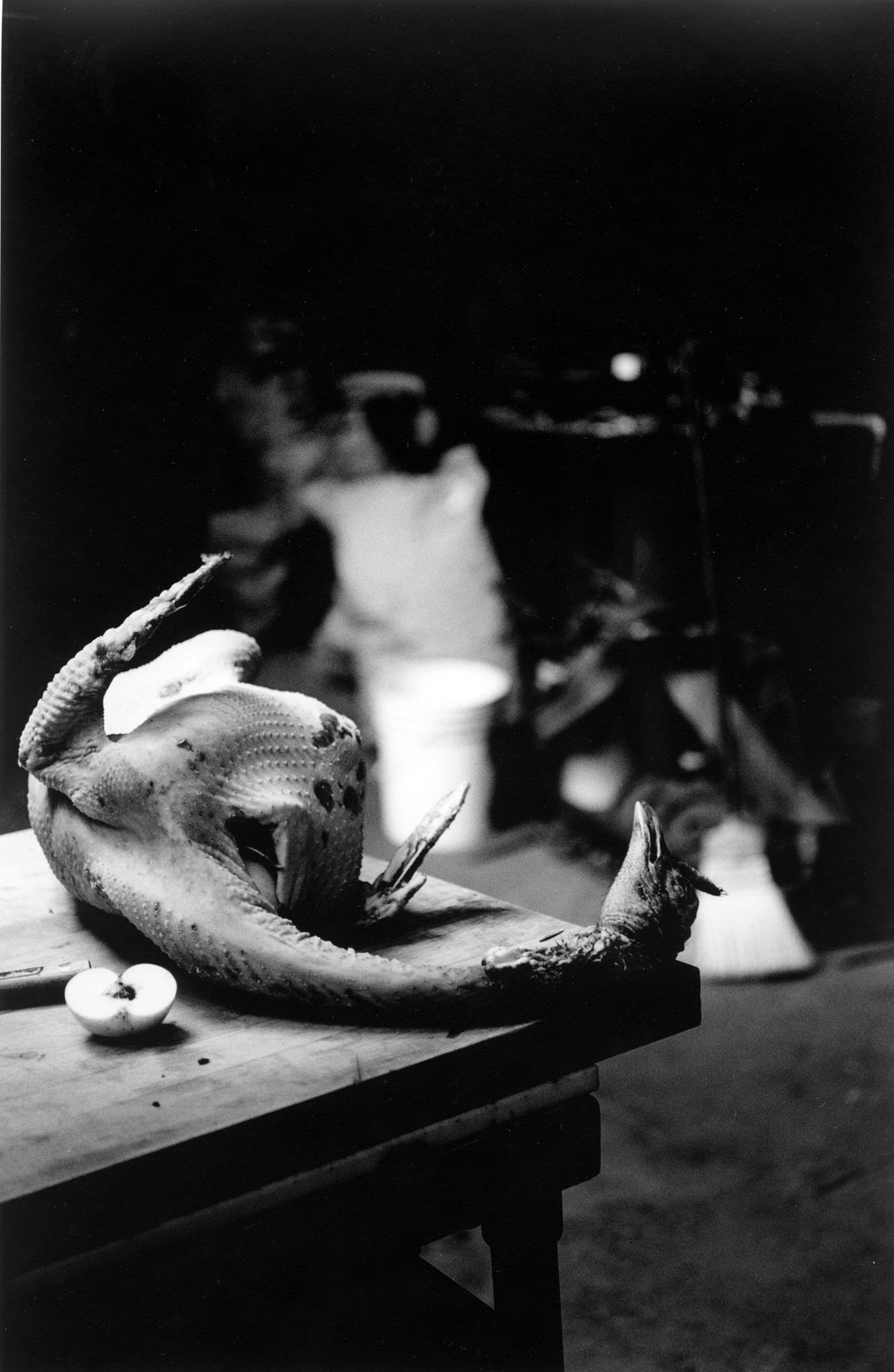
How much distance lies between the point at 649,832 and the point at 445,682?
2.19 m

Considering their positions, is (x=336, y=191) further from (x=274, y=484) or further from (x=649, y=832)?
(x=649, y=832)

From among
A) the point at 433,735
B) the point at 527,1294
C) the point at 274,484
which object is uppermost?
the point at 274,484

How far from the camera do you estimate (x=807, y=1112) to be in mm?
2674

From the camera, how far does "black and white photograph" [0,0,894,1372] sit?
120 centimetres

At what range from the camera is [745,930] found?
3090 mm

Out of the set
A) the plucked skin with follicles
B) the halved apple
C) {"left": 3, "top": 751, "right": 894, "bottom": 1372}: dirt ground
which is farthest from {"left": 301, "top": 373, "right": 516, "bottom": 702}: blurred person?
the halved apple

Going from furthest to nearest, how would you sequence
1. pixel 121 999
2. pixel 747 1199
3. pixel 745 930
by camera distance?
pixel 745 930 < pixel 747 1199 < pixel 121 999

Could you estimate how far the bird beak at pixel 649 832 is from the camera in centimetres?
135

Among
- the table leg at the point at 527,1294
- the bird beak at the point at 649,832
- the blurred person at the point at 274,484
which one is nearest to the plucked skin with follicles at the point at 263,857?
the bird beak at the point at 649,832

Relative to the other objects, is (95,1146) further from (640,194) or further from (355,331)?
(355,331)

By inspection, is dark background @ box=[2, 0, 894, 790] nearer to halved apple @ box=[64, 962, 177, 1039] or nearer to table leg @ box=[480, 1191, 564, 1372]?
halved apple @ box=[64, 962, 177, 1039]

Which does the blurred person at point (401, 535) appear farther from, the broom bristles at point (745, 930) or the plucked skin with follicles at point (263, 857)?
the plucked skin with follicles at point (263, 857)

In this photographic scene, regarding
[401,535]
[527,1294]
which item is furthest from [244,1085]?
[401,535]

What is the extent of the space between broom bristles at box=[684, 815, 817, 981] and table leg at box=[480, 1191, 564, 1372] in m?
1.70
